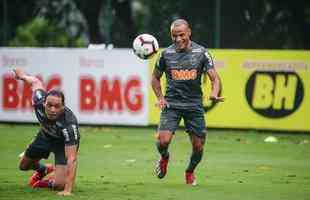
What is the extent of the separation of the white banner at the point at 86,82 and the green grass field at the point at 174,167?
17.1 inches

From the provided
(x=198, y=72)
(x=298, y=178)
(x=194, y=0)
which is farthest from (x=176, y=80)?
(x=194, y=0)

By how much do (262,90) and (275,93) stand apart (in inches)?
11.4

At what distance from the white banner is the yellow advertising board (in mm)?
1706

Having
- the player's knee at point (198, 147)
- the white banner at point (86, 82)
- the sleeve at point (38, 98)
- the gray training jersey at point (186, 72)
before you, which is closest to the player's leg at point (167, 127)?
the gray training jersey at point (186, 72)

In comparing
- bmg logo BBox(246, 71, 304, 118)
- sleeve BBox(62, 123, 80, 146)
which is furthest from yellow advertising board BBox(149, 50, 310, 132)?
sleeve BBox(62, 123, 80, 146)

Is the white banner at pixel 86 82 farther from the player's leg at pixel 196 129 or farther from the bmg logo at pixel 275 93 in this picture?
the player's leg at pixel 196 129

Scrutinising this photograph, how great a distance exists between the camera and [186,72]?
12.8 meters

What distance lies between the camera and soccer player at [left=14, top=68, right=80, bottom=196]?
37.7 feet

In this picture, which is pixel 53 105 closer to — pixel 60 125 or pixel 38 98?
pixel 60 125

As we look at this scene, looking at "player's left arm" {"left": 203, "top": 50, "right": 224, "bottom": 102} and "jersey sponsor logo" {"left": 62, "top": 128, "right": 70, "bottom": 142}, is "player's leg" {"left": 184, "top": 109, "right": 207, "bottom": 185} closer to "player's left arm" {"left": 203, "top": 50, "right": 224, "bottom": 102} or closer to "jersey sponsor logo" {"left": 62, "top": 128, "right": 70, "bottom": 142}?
"player's left arm" {"left": 203, "top": 50, "right": 224, "bottom": 102}

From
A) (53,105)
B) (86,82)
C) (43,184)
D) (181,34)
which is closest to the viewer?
(53,105)

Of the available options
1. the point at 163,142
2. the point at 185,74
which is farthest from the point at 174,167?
the point at 185,74

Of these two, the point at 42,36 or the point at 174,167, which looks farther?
the point at 42,36

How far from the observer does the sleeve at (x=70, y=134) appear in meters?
11.6
